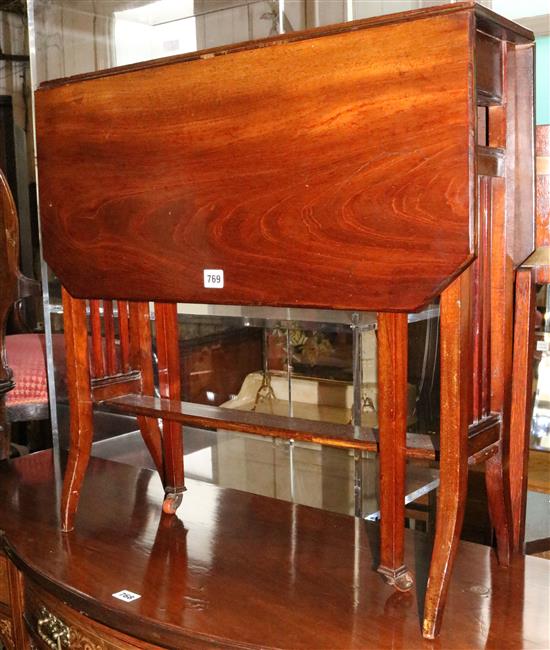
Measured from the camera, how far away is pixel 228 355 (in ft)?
8.72

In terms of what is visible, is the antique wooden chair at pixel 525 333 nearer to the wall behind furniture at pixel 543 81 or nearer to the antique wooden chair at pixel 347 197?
the antique wooden chair at pixel 347 197

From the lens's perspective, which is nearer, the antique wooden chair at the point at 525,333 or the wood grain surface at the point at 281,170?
the wood grain surface at the point at 281,170

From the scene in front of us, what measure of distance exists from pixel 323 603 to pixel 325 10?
7.88 ft

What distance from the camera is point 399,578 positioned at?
1.50 metres

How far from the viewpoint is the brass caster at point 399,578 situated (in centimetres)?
149

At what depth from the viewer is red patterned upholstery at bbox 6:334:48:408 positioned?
8.90ft

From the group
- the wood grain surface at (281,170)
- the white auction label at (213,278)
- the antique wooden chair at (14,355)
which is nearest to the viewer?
the wood grain surface at (281,170)

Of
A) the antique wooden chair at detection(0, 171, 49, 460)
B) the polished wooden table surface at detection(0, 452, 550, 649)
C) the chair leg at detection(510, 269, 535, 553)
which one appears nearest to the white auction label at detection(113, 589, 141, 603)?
the polished wooden table surface at detection(0, 452, 550, 649)

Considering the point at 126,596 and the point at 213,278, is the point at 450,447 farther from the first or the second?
the point at 126,596

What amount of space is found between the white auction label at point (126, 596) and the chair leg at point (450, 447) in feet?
1.77

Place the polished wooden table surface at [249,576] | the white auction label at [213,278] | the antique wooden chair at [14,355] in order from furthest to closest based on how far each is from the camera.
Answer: the antique wooden chair at [14,355] < the white auction label at [213,278] < the polished wooden table surface at [249,576]

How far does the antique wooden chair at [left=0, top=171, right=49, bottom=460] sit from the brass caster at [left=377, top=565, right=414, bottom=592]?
137 centimetres

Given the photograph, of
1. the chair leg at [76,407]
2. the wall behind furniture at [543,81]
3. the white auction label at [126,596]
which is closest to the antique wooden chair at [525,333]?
the white auction label at [126,596]

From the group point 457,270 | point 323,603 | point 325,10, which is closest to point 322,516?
point 323,603
